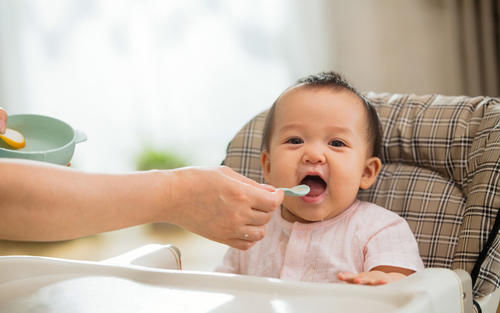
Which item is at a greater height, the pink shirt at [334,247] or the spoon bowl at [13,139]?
the spoon bowl at [13,139]

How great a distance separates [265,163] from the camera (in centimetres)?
135

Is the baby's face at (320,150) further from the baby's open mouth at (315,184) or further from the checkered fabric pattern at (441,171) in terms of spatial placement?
the checkered fabric pattern at (441,171)

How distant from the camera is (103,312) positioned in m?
0.77

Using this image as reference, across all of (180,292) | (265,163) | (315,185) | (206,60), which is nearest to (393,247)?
(315,185)

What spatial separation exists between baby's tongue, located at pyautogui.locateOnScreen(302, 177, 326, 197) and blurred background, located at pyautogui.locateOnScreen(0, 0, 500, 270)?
2.05 meters

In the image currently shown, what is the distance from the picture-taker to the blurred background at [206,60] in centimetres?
330

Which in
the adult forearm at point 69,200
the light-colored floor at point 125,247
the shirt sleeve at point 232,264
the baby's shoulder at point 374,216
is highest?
the adult forearm at point 69,200

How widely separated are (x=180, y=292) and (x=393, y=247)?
49cm

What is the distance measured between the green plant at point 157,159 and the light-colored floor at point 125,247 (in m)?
0.41

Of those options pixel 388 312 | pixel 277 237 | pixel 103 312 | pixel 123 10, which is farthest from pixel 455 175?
pixel 123 10

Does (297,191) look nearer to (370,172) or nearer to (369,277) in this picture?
(369,277)

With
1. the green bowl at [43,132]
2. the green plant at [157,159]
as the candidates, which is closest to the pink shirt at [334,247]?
the green bowl at [43,132]

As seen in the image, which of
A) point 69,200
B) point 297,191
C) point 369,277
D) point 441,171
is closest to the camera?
point 69,200

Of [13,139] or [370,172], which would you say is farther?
[370,172]
